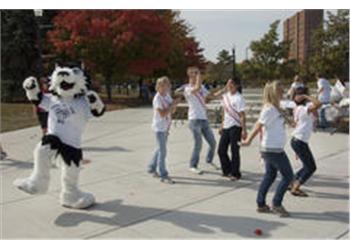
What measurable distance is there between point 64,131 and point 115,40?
1853 cm

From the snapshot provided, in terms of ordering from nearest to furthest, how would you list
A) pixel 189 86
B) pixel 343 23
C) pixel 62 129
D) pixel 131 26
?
pixel 62 129
pixel 189 86
pixel 131 26
pixel 343 23

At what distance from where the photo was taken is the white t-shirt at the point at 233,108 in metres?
7.58

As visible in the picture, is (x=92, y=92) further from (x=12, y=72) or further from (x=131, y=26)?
(x=12, y=72)

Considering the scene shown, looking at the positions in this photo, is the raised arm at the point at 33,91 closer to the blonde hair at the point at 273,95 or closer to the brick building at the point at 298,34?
the blonde hair at the point at 273,95

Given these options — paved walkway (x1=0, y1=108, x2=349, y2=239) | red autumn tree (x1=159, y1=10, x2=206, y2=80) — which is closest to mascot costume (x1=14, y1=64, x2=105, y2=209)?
paved walkway (x1=0, y1=108, x2=349, y2=239)

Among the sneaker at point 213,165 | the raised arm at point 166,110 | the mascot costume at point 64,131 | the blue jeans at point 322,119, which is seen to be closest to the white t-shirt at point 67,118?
the mascot costume at point 64,131

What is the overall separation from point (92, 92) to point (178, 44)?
2451 centimetres

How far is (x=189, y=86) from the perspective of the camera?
8133 mm

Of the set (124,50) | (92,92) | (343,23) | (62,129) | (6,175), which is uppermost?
(343,23)

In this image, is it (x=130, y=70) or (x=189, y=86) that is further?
(x=130, y=70)

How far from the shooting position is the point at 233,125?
770cm

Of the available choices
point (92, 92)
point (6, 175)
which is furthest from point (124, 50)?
point (92, 92)

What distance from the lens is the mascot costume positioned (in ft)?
20.6

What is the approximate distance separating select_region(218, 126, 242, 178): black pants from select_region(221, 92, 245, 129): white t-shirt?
81 millimetres
